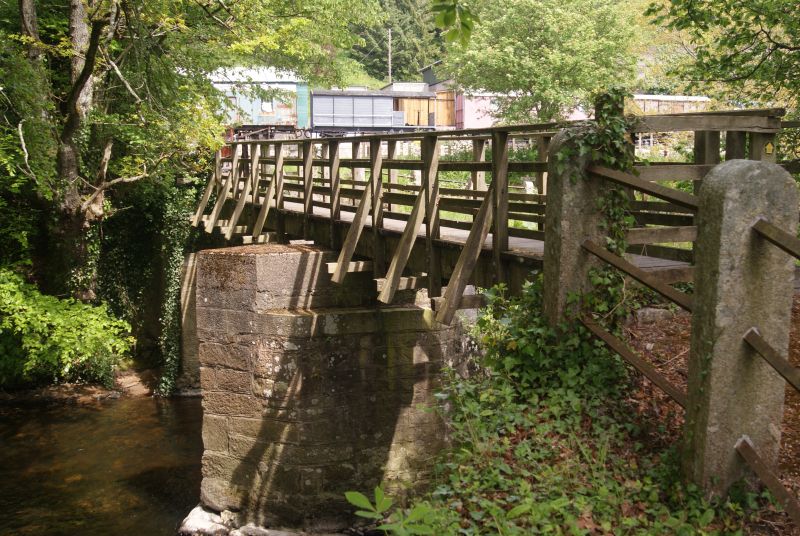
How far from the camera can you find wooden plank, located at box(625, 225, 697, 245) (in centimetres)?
507

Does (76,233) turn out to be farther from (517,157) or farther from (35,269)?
(517,157)

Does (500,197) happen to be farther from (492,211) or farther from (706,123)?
(706,123)

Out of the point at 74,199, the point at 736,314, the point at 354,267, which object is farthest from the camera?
the point at 74,199

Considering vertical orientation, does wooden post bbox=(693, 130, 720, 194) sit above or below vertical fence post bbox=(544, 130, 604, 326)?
above

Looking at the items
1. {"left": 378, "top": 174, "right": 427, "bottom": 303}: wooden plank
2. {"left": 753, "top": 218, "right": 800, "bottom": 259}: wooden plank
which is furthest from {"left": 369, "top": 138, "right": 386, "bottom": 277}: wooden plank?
{"left": 753, "top": 218, "right": 800, "bottom": 259}: wooden plank

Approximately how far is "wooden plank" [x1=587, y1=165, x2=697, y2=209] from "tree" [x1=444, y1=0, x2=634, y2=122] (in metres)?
28.7

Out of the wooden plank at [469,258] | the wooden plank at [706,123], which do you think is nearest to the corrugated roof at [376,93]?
the wooden plank at [469,258]

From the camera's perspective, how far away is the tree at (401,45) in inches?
2687

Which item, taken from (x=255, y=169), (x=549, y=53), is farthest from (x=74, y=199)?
(x=549, y=53)

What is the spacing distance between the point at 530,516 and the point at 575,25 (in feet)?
105

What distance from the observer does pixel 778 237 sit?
363cm

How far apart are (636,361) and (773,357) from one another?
37.3 inches

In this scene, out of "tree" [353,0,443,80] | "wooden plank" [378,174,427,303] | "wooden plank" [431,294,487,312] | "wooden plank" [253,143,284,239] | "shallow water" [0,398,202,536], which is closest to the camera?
"wooden plank" [431,294,487,312]

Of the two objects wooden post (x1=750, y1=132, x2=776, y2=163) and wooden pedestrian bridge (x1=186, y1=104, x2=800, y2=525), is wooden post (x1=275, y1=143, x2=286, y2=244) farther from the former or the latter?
wooden post (x1=750, y1=132, x2=776, y2=163)
